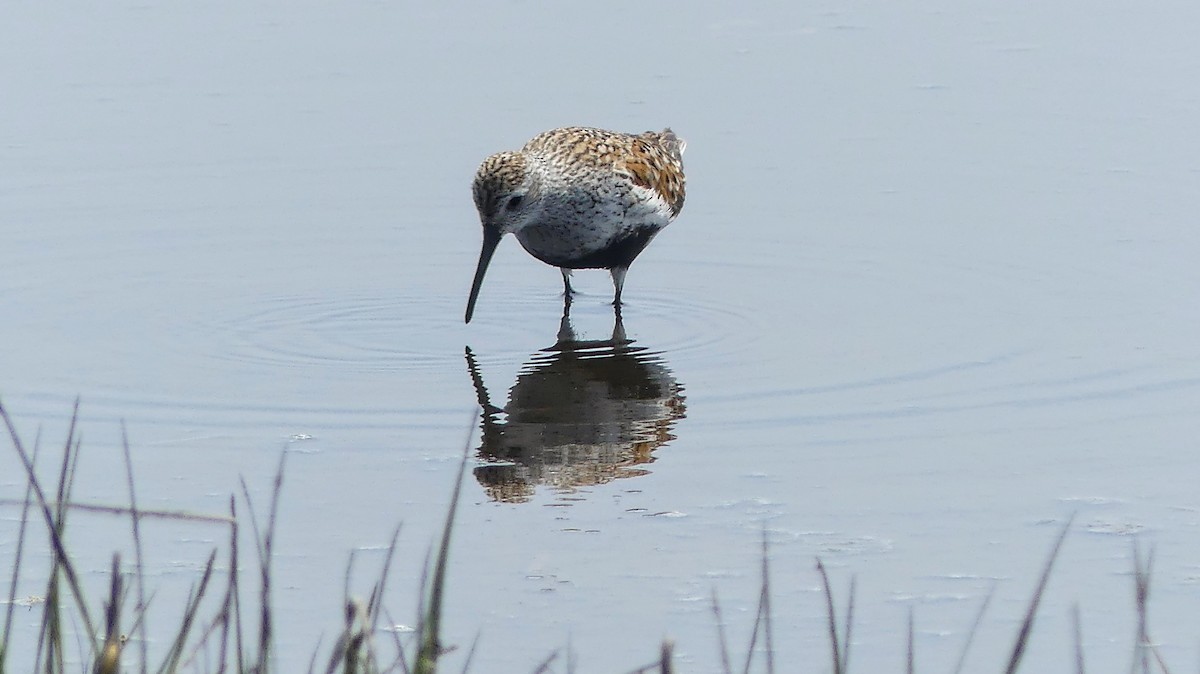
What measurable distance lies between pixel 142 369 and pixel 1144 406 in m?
4.24

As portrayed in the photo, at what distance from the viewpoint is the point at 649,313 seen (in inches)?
380

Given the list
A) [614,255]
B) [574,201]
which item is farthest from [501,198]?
[614,255]

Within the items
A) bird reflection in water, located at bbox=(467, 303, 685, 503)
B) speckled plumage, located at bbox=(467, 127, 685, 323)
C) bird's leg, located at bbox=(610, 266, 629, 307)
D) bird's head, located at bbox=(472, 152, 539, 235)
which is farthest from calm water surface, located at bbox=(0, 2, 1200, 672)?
bird's head, located at bbox=(472, 152, 539, 235)

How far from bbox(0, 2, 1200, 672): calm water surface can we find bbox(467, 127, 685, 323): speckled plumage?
0.32 meters

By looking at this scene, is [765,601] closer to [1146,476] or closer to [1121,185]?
[1146,476]

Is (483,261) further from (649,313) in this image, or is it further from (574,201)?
(649,313)

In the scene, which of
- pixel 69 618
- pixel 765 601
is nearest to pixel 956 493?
pixel 69 618

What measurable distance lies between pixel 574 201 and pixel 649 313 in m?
0.70

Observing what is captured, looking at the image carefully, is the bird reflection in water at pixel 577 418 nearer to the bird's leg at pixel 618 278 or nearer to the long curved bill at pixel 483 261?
the long curved bill at pixel 483 261

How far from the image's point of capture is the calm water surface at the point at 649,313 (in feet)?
19.9

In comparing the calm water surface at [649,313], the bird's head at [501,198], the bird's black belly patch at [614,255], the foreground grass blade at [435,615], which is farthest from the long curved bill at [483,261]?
the foreground grass blade at [435,615]

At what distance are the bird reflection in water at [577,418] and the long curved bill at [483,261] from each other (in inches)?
17.6

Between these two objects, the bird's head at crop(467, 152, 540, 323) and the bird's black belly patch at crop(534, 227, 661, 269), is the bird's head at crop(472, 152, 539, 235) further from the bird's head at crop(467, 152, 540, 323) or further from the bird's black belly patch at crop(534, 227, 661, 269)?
the bird's black belly patch at crop(534, 227, 661, 269)

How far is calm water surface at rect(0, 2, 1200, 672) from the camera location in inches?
239
